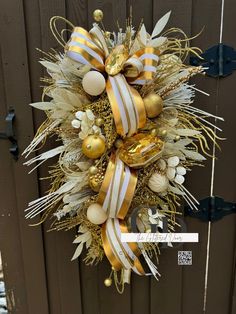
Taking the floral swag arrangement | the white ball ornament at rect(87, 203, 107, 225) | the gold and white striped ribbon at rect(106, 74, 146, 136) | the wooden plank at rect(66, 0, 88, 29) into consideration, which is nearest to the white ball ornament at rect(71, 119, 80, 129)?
the floral swag arrangement

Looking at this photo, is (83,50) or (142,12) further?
(142,12)

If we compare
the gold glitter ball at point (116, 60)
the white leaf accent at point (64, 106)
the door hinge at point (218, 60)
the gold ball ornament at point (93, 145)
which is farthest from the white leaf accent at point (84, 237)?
the door hinge at point (218, 60)

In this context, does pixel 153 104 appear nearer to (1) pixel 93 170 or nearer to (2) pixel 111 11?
(1) pixel 93 170

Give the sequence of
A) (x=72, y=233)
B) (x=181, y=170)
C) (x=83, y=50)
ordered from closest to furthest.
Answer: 1. (x=83, y=50)
2. (x=181, y=170)
3. (x=72, y=233)

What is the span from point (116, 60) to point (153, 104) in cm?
16

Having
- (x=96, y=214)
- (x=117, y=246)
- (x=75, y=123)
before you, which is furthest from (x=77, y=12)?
(x=117, y=246)

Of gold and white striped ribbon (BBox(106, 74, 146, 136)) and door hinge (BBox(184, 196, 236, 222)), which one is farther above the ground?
gold and white striped ribbon (BBox(106, 74, 146, 136))

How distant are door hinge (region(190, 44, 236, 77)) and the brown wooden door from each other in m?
0.02

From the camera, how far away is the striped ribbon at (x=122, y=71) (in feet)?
3.01

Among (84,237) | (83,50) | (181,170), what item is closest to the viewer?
(83,50)

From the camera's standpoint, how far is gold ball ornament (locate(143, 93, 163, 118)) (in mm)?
958

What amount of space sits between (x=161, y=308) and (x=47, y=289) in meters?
0.45

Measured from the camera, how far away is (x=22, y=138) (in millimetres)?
1199

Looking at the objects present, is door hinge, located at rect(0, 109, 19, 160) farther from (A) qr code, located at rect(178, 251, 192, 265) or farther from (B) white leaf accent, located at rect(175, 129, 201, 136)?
(A) qr code, located at rect(178, 251, 192, 265)
